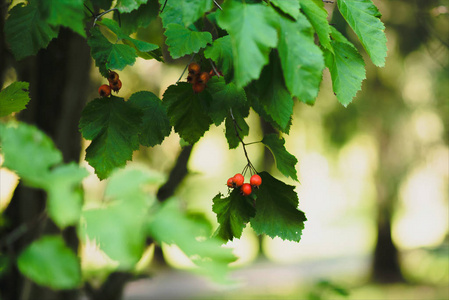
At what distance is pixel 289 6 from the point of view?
2.50 ft

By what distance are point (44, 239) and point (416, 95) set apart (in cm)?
887

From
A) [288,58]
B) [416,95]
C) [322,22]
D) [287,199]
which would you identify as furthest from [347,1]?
[416,95]

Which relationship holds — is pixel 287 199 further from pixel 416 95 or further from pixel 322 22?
pixel 416 95

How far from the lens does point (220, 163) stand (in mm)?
18016

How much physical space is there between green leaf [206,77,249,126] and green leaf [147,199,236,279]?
562 mm

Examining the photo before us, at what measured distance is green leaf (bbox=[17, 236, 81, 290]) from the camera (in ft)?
1.52

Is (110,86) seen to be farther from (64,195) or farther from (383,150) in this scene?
(383,150)


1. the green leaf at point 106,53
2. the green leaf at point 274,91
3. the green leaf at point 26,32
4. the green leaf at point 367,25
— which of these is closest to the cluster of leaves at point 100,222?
the green leaf at point 274,91

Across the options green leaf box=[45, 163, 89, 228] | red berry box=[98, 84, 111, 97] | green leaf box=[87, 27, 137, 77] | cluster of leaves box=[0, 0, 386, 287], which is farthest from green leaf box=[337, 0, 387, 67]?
green leaf box=[45, 163, 89, 228]

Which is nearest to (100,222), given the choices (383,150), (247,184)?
(247,184)

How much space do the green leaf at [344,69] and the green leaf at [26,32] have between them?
707mm

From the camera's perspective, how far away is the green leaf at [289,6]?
2.46 ft

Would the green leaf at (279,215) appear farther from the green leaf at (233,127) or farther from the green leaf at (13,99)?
the green leaf at (13,99)

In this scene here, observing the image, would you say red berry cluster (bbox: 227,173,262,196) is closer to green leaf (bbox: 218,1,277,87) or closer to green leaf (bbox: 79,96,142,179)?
green leaf (bbox: 79,96,142,179)
